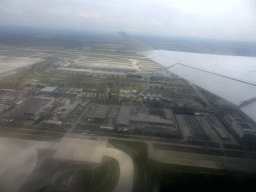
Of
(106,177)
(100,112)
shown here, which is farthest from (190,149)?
(100,112)

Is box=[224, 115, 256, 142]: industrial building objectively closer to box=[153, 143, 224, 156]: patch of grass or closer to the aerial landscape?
the aerial landscape

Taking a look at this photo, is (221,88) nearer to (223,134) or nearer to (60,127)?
(223,134)

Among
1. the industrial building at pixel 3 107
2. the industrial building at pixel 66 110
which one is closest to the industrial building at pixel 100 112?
the industrial building at pixel 66 110

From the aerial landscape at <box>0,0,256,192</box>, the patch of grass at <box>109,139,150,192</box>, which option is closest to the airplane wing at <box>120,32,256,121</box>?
the aerial landscape at <box>0,0,256,192</box>

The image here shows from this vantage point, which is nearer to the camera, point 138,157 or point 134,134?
point 138,157

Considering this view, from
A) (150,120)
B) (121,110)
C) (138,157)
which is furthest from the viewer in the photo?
(121,110)

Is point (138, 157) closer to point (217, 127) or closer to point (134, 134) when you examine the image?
point (134, 134)

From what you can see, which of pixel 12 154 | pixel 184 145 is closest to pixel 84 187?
pixel 12 154
